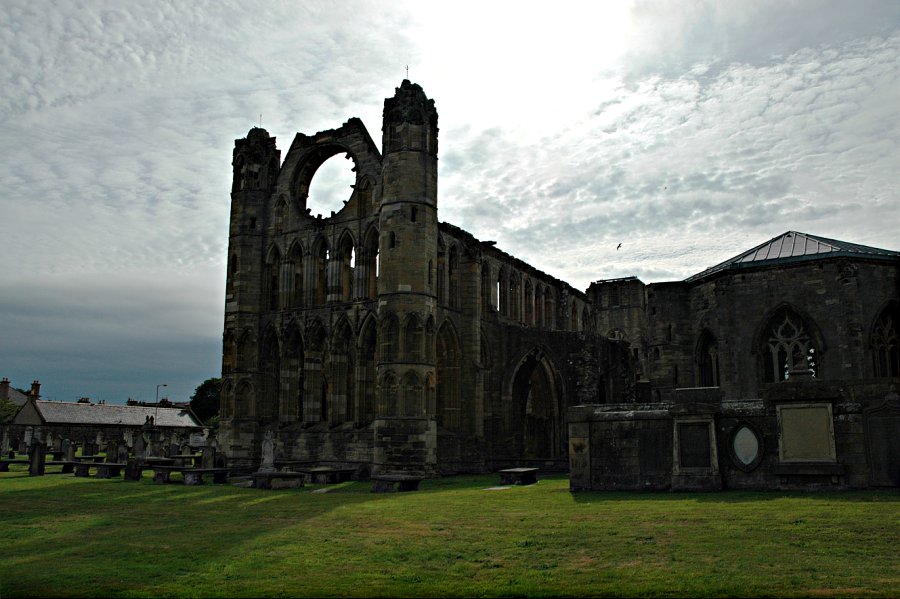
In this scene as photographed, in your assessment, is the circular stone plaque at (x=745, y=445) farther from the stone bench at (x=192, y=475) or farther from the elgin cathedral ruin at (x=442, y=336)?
the stone bench at (x=192, y=475)

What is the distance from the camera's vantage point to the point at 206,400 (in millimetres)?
87125

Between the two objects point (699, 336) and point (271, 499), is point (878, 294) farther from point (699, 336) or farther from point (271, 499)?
point (271, 499)

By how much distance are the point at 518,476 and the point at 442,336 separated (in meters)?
11.8

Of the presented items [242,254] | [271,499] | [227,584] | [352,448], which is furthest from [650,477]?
[242,254]

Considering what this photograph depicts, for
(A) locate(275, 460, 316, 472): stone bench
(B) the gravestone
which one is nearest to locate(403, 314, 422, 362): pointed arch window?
(A) locate(275, 460, 316, 472): stone bench

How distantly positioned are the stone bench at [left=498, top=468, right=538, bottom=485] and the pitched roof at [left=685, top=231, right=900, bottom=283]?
1199 centimetres

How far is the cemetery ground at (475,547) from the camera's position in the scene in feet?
27.3

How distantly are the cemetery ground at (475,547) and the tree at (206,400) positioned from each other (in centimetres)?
7152

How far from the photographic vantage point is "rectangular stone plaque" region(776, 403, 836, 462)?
50.9ft

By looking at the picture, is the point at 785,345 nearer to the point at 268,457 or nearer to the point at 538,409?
the point at 538,409

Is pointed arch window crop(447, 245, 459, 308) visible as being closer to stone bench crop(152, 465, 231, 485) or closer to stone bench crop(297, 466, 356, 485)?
stone bench crop(297, 466, 356, 485)

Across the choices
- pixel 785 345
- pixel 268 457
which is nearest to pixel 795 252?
pixel 785 345

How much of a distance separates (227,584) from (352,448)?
22.4 m

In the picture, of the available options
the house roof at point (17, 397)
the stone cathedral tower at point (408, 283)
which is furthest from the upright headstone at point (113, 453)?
the house roof at point (17, 397)
